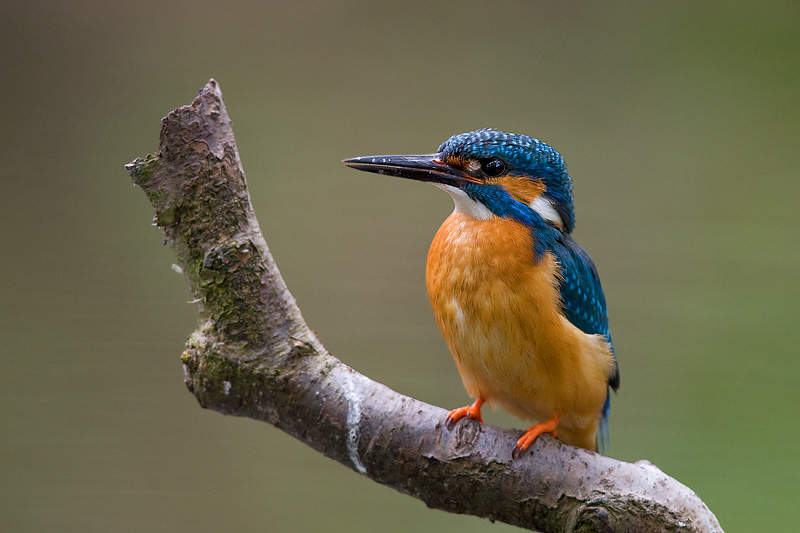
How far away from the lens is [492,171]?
1400mm

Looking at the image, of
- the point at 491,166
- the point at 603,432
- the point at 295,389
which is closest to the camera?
the point at 295,389

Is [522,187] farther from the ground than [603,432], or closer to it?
farther from the ground

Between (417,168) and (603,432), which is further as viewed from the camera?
(603,432)

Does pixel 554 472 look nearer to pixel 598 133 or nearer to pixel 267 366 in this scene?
pixel 267 366

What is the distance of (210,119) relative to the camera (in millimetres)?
1231

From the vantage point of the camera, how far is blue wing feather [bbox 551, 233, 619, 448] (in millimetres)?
1368

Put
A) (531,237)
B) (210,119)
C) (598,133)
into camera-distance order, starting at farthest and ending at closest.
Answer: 1. (598,133)
2. (531,237)
3. (210,119)

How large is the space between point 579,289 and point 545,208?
0.57 feet

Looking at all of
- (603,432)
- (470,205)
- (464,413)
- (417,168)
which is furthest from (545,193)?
(603,432)

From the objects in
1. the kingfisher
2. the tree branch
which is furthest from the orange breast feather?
the tree branch

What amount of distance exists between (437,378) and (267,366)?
1610mm

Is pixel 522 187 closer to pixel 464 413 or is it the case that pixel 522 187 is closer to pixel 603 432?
pixel 464 413

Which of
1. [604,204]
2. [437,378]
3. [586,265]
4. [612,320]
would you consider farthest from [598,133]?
[586,265]

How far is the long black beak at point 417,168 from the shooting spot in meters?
1.36
